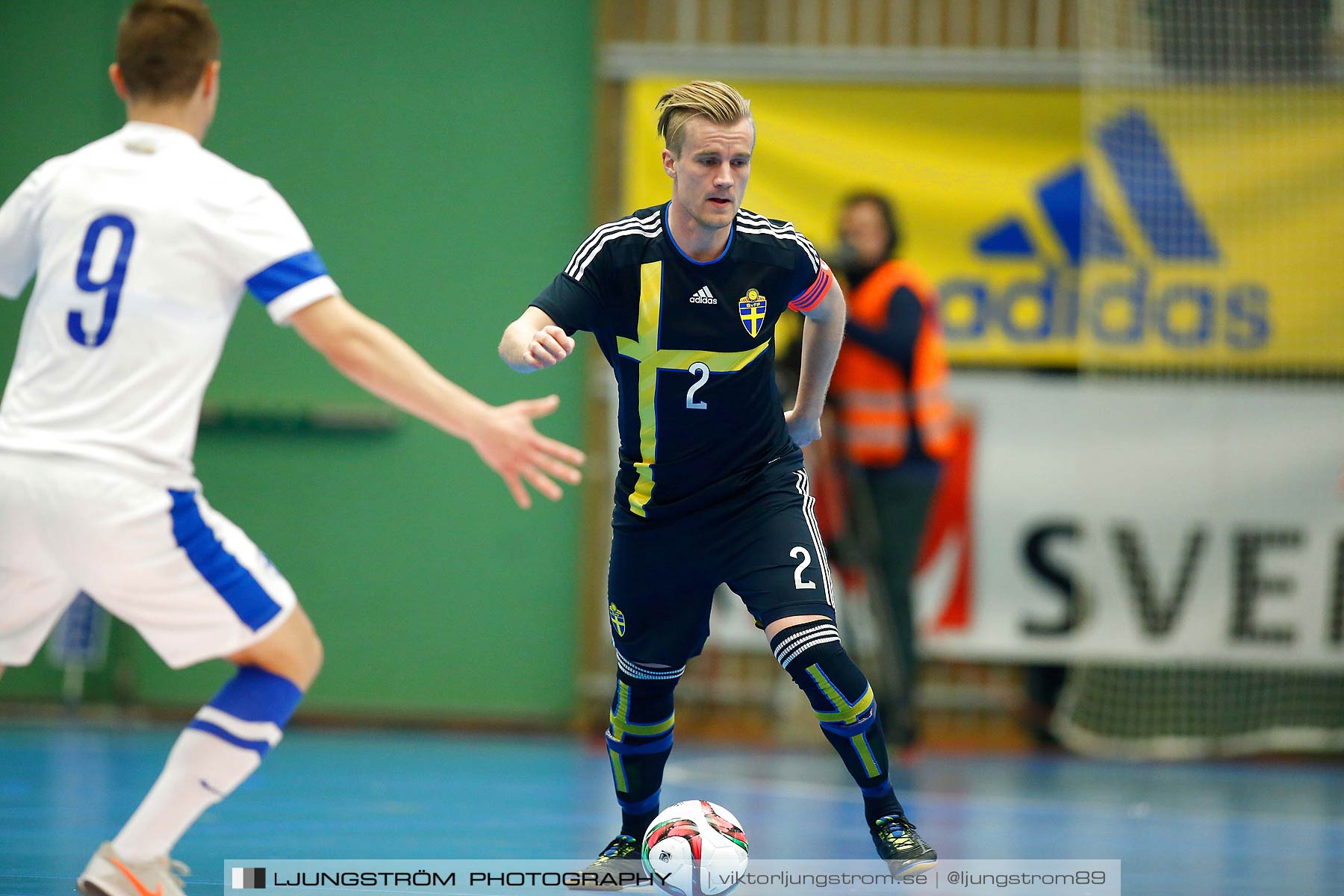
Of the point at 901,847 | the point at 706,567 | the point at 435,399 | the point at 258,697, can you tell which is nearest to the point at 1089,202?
the point at 706,567

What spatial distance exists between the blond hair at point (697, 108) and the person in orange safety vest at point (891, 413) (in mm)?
3457

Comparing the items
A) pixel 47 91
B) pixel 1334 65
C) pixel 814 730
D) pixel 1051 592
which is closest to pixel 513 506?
pixel 814 730

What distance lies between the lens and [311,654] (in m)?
3.29

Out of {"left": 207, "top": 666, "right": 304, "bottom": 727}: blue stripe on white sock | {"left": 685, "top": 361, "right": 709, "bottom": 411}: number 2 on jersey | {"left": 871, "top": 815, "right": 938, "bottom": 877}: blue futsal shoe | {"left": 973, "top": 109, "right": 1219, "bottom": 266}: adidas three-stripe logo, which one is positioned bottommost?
{"left": 871, "top": 815, "right": 938, "bottom": 877}: blue futsal shoe

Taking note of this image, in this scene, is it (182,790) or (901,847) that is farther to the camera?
(901,847)

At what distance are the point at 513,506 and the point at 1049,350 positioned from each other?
10.4ft

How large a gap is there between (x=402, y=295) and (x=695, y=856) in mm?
5617

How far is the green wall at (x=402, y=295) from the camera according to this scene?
866cm

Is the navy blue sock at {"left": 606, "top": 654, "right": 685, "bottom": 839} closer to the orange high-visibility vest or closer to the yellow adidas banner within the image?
the orange high-visibility vest

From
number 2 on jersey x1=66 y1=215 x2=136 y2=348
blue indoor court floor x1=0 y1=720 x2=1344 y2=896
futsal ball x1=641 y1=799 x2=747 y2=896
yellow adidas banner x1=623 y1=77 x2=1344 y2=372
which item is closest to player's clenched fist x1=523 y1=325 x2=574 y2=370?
number 2 on jersey x1=66 y1=215 x2=136 y2=348

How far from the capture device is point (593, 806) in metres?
5.83

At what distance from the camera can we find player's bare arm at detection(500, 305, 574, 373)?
347cm

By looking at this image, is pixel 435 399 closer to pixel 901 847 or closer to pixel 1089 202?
pixel 901 847

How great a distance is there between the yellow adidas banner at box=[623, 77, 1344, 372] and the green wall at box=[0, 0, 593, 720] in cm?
73
